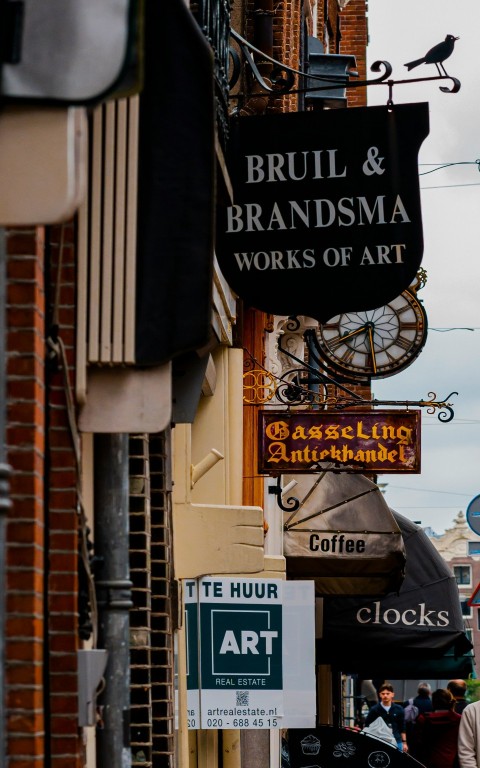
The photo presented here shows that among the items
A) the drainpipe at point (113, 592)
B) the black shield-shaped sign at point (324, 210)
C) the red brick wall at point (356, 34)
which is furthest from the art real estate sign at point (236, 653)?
the red brick wall at point (356, 34)

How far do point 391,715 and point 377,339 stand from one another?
6.51m

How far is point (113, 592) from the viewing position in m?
5.73

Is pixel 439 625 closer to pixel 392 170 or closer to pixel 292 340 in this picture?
pixel 292 340

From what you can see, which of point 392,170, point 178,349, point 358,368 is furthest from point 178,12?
point 358,368

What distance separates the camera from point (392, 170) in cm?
1004

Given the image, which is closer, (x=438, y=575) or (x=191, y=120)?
(x=191, y=120)

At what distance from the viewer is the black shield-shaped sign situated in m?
10.1

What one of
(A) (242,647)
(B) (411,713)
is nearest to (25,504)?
(A) (242,647)

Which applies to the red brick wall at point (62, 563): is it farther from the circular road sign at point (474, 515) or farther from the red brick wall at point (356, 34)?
the red brick wall at point (356, 34)

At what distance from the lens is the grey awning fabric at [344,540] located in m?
16.5

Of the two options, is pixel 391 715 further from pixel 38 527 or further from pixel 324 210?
pixel 38 527

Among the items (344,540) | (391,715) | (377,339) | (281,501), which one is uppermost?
(377,339)

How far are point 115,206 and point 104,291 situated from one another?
30 centimetres

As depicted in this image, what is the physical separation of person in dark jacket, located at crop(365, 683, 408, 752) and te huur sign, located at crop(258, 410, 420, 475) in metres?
10.4
